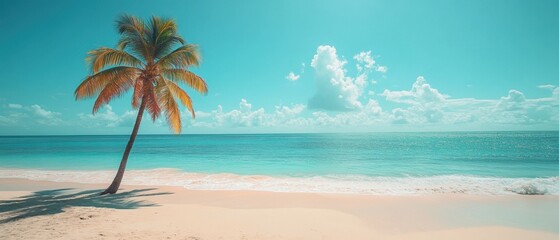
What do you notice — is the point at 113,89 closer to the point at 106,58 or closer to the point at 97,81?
the point at 97,81

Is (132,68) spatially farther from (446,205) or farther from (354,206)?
(446,205)

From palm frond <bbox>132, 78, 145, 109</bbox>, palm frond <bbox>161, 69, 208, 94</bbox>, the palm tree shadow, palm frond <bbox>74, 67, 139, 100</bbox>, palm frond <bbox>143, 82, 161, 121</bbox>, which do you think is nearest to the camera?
the palm tree shadow

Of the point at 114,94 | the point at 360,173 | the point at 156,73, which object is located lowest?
the point at 360,173

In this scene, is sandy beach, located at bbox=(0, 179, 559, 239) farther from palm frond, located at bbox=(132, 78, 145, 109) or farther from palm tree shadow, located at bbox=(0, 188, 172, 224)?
palm frond, located at bbox=(132, 78, 145, 109)

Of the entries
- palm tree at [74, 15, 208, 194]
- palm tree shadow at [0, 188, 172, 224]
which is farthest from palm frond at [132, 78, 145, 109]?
palm tree shadow at [0, 188, 172, 224]

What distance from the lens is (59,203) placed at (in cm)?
859

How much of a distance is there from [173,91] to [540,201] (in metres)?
15.9

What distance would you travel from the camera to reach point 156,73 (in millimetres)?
Answer: 11539

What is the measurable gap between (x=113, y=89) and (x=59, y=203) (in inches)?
187

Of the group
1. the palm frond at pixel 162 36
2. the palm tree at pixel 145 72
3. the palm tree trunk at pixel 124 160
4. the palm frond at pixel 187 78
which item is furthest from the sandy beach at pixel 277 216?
the palm frond at pixel 162 36

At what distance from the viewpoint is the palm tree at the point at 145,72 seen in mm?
10859

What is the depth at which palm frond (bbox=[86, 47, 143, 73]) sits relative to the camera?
35.2ft

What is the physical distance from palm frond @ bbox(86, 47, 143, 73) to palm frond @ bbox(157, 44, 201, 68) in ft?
4.30

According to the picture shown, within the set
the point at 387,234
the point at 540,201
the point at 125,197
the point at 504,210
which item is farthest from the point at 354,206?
the point at 125,197
